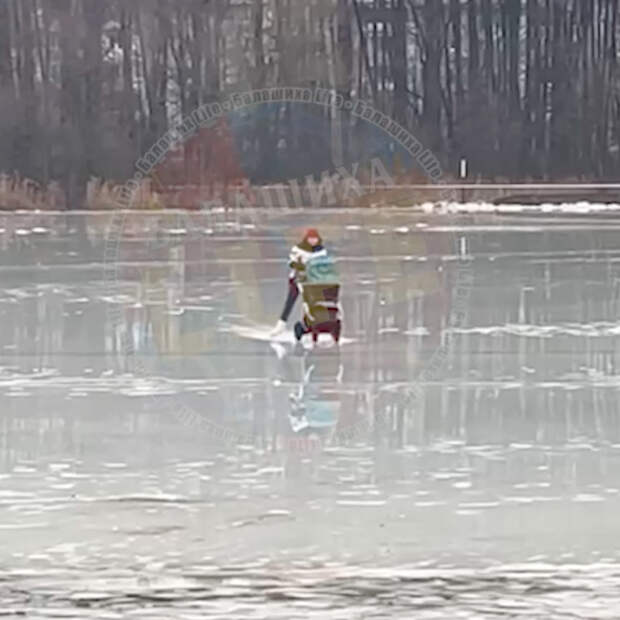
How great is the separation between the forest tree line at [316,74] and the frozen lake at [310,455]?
2899cm

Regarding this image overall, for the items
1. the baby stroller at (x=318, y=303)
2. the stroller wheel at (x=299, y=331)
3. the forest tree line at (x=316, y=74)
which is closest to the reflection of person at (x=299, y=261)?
the baby stroller at (x=318, y=303)

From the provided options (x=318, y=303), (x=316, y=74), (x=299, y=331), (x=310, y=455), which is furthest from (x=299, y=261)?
(x=316, y=74)

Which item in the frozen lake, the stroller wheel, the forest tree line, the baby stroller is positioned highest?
the forest tree line

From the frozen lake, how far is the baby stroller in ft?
0.92

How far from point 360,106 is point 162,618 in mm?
50138

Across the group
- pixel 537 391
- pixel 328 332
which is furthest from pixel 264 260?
pixel 537 391

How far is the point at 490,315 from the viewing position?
15.8 meters

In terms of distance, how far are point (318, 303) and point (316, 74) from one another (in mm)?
41535

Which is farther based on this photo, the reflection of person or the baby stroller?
the reflection of person

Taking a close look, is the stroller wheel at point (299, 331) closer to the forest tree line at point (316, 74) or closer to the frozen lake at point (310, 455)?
the frozen lake at point (310, 455)

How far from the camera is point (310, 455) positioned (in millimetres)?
8672

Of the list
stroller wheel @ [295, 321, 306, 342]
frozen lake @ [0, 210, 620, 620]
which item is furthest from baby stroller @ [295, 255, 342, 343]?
frozen lake @ [0, 210, 620, 620]

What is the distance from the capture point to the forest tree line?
2007 inches

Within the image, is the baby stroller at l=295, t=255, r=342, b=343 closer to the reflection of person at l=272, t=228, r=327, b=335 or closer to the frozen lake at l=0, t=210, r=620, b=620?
the reflection of person at l=272, t=228, r=327, b=335
